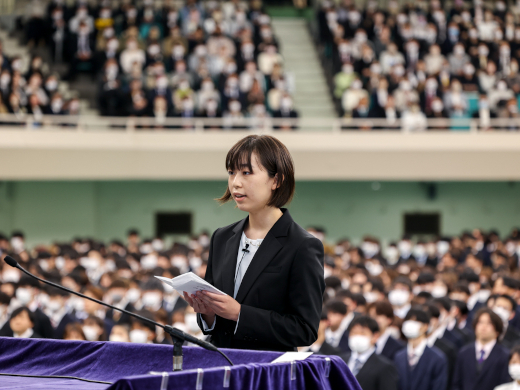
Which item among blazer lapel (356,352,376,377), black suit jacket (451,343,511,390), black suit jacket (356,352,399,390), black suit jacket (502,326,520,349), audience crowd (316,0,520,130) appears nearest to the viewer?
black suit jacket (356,352,399,390)

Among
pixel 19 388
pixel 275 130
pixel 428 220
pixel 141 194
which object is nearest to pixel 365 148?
pixel 275 130

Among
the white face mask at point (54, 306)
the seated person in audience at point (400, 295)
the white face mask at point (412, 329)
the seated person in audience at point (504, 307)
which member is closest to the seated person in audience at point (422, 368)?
the white face mask at point (412, 329)

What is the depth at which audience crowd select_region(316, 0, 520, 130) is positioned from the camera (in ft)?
49.6

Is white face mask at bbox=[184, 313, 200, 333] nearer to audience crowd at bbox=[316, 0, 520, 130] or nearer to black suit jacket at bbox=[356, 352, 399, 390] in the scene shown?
black suit jacket at bbox=[356, 352, 399, 390]

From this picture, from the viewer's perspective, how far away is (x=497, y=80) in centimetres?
1642

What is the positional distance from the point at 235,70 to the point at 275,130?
1947mm

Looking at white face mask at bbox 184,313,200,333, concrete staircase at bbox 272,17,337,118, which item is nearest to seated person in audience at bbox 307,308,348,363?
white face mask at bbox 184,313,200,333

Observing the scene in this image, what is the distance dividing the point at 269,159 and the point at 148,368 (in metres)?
0.75

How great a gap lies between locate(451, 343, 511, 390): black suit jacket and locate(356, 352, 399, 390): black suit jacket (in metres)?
0.81

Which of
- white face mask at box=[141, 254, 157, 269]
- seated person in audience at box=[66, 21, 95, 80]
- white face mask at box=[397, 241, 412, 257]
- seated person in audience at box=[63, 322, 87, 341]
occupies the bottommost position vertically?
white face mask at box=[397, 241, 412, 257]

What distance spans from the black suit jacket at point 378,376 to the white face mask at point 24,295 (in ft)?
14.7

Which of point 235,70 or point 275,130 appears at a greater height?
point 235,70

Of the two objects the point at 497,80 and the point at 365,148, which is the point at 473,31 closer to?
the point at 497,80

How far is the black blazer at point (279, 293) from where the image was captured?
2167 mm
